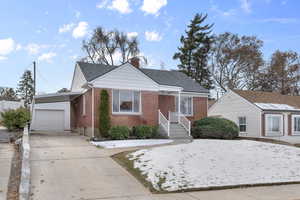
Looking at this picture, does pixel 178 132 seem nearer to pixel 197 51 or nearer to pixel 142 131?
pixel 142 131

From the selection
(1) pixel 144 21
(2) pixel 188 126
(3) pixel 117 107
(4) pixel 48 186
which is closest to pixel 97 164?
(4) pixel 48 186

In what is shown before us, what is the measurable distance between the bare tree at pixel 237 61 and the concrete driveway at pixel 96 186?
111ft

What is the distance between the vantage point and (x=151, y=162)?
Result: 10242 millimetres

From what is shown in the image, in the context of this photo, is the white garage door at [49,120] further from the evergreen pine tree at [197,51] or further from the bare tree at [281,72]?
the bare tree at [281,72]

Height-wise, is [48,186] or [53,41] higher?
[53,41]

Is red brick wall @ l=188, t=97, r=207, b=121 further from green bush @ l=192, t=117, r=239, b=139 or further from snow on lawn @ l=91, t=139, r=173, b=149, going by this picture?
snow on lawn @ l=91, t=139, r=173, b=149

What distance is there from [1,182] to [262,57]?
39.9 m

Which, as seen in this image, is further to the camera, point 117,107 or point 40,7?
point 117,107

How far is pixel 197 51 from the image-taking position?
45969mm

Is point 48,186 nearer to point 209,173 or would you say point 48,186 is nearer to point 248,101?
point 209,173

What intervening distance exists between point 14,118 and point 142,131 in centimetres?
902

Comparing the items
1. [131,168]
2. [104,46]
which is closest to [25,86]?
[104,46]

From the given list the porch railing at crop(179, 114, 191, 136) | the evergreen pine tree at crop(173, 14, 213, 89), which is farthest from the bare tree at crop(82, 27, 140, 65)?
the porch railing at crop(179, 114, 191, 136)

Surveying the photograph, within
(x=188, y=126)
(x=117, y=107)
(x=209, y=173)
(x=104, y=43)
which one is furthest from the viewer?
(x=104, y=43)
